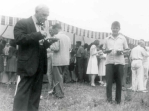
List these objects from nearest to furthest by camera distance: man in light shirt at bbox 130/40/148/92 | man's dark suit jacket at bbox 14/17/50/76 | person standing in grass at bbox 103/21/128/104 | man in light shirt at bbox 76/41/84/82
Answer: man's dark suit jacket at bbox 14/17/50/76 → person standing in grass at bbox 103/21/128/104 → man in light shirt at bbox 130/40/148/92 → man in light shirt at bbox 76/41/84/82

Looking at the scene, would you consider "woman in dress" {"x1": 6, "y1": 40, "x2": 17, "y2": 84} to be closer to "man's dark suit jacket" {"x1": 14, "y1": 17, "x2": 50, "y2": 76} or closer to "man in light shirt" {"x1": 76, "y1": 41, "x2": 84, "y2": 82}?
"man in light shirt" {"x1": 76, "y1": 41, "x2": 84, "y2": 82}

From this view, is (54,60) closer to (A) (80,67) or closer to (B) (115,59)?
(B) (115,59)

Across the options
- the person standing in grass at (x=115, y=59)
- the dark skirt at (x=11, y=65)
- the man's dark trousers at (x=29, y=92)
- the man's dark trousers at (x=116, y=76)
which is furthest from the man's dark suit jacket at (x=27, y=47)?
the dark skirt at (x=11, y=65)

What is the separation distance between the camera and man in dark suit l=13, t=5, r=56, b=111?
3537 mm

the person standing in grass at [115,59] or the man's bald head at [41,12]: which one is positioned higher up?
the man's bald head at [41,12]

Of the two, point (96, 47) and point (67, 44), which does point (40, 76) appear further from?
point (96, 47)

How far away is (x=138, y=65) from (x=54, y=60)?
3824 mm

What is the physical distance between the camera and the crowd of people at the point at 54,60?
3627 mm

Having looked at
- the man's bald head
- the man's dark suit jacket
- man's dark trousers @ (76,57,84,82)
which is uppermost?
the man's bald head

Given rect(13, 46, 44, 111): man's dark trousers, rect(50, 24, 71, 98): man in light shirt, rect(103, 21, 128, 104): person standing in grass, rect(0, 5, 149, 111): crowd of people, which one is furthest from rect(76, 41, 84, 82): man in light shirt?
→ rect(13, 46, 44, 111): man's dark trousers

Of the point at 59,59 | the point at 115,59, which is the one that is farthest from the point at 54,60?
the point at 115,59

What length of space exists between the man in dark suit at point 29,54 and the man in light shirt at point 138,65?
5654mm

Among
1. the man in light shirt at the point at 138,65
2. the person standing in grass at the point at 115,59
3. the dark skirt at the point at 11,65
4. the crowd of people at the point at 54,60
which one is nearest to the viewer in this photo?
the crowd of people at the point at 54,60

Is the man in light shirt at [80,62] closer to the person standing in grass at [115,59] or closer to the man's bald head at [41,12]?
the person standing in grass at [115,59]
